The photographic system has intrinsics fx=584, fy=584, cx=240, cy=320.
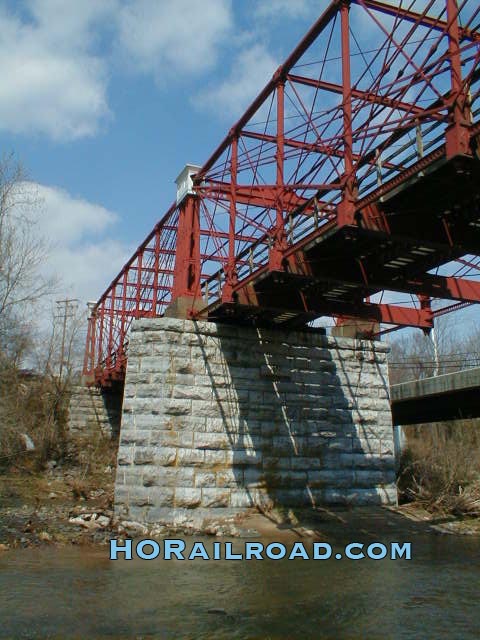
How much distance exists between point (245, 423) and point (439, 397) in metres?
10.3

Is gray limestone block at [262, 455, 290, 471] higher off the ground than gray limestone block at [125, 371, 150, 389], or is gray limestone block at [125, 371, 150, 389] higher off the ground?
gray limestone block at [125, 371, 150, 389]

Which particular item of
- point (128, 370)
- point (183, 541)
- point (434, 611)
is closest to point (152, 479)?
point (183, 541)

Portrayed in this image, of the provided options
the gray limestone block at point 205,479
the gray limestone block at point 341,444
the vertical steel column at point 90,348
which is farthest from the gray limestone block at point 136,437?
the vertical steel column at point 90,348

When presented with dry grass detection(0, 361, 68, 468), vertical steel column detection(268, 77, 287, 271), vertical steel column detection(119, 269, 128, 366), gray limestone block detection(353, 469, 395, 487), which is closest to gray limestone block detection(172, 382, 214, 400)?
vertical steel column detection(268, 77, 287, 271)

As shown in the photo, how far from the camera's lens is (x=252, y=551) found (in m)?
12.5

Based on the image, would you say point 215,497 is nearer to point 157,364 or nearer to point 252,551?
point 252,551

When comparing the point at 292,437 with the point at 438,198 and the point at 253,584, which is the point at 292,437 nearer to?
the point at 253,584

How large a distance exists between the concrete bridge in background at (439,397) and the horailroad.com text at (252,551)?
28.3 ft

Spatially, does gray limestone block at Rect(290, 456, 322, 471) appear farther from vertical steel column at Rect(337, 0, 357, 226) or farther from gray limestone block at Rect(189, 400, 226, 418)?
vertical steel column at Rect(337, 0, 357, 226)

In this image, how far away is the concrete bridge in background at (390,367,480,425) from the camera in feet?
68.1

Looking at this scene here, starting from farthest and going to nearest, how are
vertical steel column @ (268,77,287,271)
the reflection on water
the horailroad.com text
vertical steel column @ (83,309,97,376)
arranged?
1. vertical steel column @ (83,309,97,376)
2. vertical steel column @ (268,77,287,271)
3. the horailroad.com text
4. the reflection on water

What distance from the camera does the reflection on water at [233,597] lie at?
22.6 ft

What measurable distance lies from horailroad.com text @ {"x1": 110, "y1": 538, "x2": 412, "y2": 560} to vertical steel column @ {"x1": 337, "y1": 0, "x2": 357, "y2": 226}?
6.98 meters

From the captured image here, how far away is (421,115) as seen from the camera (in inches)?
361
